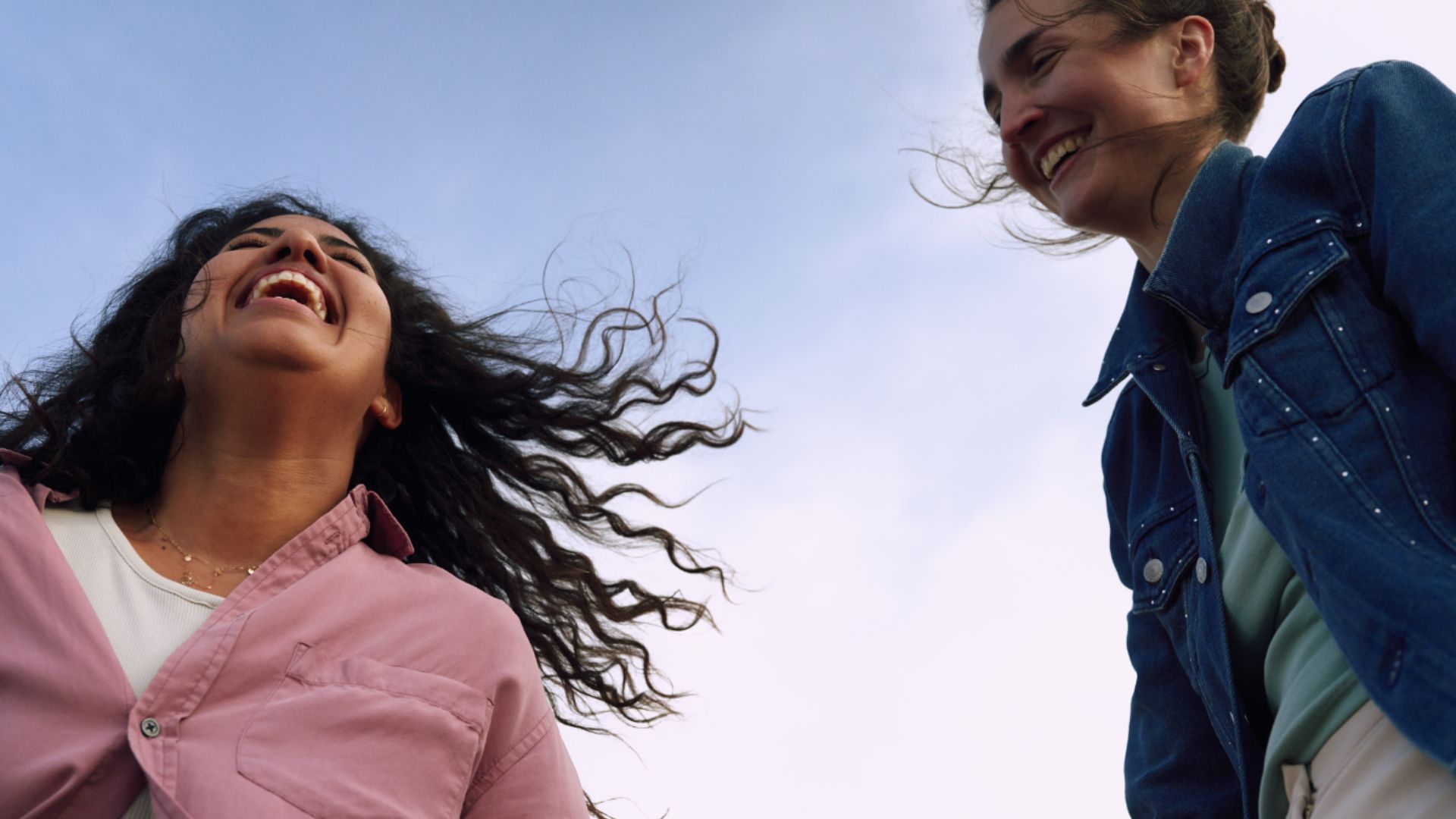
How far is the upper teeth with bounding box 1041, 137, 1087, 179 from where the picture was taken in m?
3.20

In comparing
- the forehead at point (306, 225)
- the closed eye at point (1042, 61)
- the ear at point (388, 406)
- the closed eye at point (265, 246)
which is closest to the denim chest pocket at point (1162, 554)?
the closed eye at point (1042, 61)

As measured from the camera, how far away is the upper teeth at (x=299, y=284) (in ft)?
12.0

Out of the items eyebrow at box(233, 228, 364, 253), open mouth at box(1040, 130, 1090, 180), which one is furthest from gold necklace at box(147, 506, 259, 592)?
open mouth at box(1040, 130, 1090, 180)

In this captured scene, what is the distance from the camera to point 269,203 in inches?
178

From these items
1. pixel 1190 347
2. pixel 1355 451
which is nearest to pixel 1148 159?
pixel 1190 347

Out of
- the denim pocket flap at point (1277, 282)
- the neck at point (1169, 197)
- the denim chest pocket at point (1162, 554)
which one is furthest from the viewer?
the neck at point (1169, 197)

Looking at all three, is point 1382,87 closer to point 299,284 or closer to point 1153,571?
point 1153,571

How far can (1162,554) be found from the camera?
9.57ft

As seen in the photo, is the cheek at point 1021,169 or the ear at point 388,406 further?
Result: the ear at point 388,406

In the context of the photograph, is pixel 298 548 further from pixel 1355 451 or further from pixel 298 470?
pixel 1355 451

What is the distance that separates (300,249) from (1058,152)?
2.08 meters

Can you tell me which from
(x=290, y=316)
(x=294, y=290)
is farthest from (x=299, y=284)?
(x=290, y=316)

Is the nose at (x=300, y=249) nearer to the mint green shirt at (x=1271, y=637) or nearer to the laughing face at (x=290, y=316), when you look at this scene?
the laughing face at (x=290, y=316)

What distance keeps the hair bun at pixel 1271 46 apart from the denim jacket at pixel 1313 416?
0.64m
